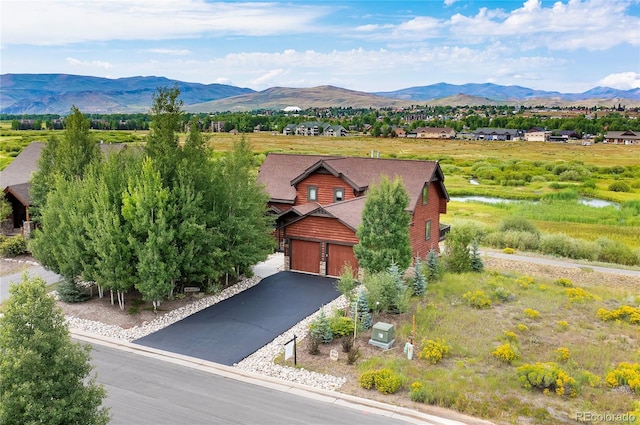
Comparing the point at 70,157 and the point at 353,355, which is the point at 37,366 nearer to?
the point at 353,355

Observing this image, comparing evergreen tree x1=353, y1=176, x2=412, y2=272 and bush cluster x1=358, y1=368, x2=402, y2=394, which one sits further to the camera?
evergreen tree x1=353, y1=176, x2=412, y2=272

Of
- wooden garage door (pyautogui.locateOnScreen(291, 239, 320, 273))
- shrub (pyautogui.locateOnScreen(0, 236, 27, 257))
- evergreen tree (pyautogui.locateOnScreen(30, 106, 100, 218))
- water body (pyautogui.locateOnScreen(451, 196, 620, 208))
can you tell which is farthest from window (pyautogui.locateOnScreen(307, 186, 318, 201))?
water body (pyautogui.locateOnScreen(451, 196, 620, 208))

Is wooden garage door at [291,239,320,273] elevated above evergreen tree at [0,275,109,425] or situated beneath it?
situated beneath

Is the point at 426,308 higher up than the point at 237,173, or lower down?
lower down

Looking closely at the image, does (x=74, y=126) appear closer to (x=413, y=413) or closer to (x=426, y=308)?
(x=426, y=308)

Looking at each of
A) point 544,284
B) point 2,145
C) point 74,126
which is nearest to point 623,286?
point 544,284

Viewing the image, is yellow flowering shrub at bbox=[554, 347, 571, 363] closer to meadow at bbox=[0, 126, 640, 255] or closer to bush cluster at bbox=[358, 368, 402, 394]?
bush cluster at bbox=[358, 368, 402, 394]

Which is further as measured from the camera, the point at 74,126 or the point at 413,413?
the point at 74,126
